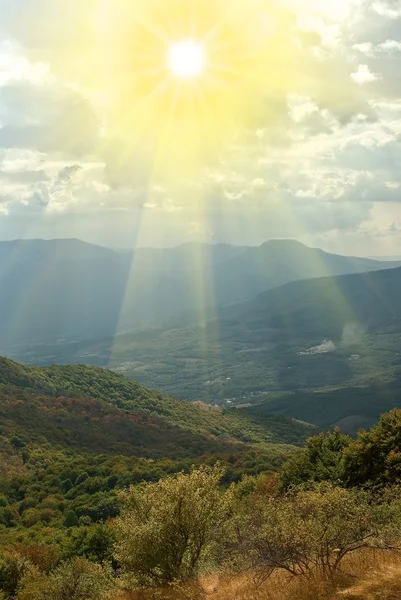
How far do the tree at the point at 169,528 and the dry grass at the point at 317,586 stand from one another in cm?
73

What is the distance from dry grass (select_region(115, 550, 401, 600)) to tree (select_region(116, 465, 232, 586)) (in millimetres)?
727

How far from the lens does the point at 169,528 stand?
58.6 ft

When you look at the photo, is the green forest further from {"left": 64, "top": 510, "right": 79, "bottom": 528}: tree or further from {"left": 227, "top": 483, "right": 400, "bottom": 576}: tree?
{"left": 64, "top": 510, "right": 79, "bottom": 528}: tree

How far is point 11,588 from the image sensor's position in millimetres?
37656

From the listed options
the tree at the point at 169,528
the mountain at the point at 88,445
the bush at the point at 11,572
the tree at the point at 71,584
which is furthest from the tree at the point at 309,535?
the mountain at the point at 88,445

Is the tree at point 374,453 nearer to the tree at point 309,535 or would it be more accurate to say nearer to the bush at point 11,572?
the tree at point 309,535

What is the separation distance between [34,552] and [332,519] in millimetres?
36420

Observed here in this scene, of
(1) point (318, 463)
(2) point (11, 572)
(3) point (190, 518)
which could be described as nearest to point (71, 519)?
(2) point (11, 572)

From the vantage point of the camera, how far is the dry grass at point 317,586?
15219 mm

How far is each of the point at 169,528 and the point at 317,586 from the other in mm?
5558

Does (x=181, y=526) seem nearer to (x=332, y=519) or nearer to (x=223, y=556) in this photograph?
(x=223, y=556)

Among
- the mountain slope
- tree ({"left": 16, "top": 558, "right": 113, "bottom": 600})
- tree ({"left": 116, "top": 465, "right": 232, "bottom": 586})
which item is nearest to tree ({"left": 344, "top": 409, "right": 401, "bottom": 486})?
tree ({"left": 16, "top": 558, "right": 113, "bottom": 600})

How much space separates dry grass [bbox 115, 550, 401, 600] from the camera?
15.2m

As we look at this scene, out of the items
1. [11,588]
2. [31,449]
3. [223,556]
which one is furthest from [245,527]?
[31,449]
